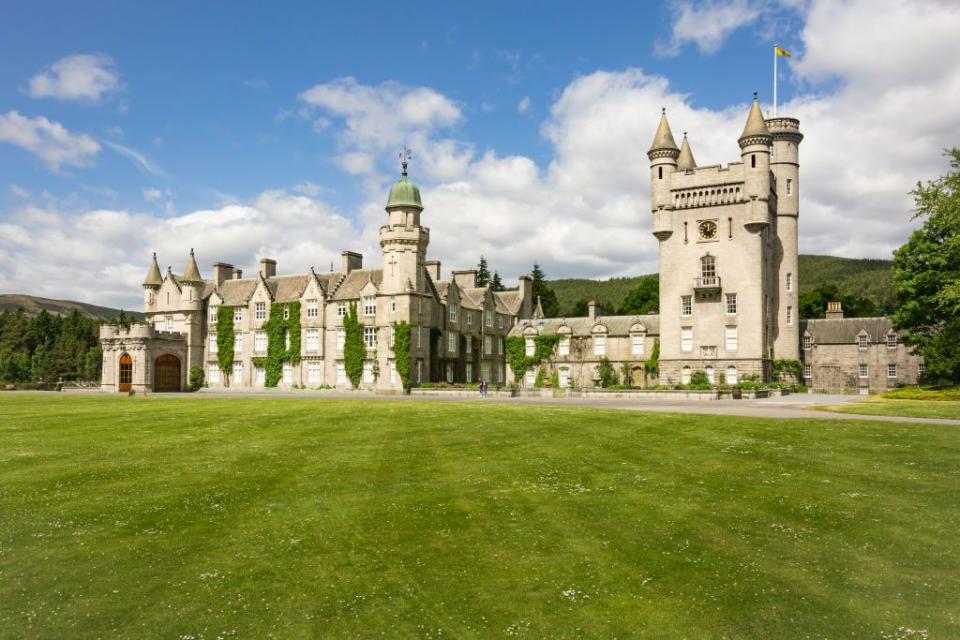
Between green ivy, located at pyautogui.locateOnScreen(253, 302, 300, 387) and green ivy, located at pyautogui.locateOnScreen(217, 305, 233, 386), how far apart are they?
3.53 m

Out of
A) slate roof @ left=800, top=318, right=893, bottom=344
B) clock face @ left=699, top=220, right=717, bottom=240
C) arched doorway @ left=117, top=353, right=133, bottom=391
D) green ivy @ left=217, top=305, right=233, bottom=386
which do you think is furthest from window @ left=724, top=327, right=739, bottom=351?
arched doorway @ left=117, top=353, right=133, bottom=391

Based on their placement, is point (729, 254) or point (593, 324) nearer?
point (729, 254)

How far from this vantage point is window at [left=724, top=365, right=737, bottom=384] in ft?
194

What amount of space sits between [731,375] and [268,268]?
4521 centimetres

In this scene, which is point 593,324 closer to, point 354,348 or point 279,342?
point 354,348

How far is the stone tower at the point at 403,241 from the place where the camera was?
63125mm

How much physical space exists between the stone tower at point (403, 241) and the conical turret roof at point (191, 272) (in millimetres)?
21587

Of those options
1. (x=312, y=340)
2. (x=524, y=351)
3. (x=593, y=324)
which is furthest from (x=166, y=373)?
(x=593, y=324)

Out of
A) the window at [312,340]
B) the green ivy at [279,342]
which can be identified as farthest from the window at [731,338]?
the green ivy at [279,342]

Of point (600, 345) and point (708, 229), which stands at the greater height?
point (708, 229)

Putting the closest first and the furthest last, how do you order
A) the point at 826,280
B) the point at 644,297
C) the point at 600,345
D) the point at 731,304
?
the point at 731,304 < the point at 600,345 < the point at 644,297 < the point at 826,280

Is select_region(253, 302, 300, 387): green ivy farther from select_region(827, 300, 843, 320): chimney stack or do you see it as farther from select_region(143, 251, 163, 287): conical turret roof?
select_region(827, 300, 843, 320): chimney stack

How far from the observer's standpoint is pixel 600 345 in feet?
232

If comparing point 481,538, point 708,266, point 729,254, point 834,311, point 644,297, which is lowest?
point 481,538
